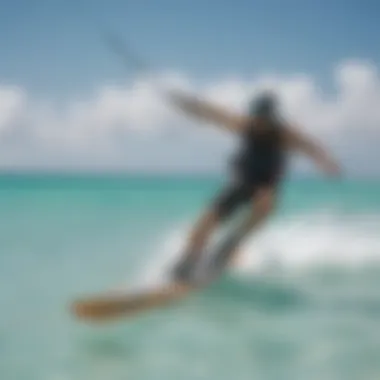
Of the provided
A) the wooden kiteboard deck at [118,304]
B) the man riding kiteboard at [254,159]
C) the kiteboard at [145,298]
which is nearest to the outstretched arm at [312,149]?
the man riding kiteboard at [254,159]

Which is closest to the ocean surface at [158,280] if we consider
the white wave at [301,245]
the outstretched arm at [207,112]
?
the white wave at [301,245]

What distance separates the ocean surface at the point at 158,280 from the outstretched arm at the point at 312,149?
4cm

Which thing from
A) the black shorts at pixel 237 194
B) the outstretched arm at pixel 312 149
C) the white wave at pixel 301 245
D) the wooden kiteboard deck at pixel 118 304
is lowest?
the wooden kiteboard deck at pixel 118 304

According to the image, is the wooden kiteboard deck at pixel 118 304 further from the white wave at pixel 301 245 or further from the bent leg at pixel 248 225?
the bent leg at pixel 248 225

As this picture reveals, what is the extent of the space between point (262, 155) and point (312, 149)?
0.11 meters

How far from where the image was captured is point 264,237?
1730 millimetres

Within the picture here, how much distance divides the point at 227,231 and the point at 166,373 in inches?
13.1

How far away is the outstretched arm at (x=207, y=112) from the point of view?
1.68m

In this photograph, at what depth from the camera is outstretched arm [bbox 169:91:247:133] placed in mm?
1685

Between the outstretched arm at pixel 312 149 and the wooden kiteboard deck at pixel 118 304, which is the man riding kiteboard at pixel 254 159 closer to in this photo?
the outstretched arm at pixel 312 149

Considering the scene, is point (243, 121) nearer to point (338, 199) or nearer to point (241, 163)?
point (241, 163)

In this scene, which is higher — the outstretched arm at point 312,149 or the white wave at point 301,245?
the outstretched arm at point 312,149

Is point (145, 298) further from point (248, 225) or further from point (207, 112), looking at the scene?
point (207, 112)

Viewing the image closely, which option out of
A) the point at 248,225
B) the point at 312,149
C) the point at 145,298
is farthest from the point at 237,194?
the point at 145,298
